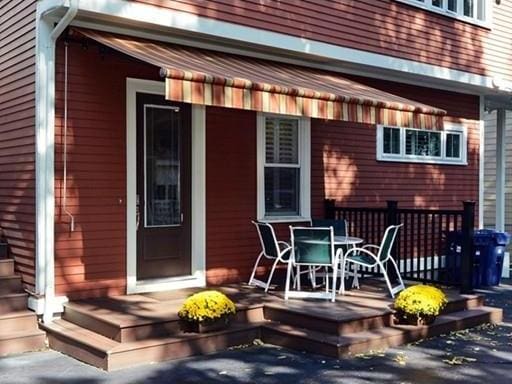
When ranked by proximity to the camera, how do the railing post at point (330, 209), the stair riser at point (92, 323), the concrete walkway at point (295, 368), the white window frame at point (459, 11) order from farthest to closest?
the white window frame at point (459, 11) → the railing post at point (330, 209) → the stair riser at point (92, 323) → the concrete walkway at point (295, 368)

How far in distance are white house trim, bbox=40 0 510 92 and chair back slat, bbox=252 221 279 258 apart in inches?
87.3

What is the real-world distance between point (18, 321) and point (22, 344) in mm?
288

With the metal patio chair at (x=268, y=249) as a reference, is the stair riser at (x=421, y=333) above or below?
below

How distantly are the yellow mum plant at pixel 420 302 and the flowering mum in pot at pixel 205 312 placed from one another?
184 centimetres

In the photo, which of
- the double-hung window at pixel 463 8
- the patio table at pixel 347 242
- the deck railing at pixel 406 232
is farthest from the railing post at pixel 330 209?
the double-hung window at pixel 463 8

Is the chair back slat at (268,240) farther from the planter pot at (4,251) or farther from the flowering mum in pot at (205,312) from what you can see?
the planter pot at (4,251)

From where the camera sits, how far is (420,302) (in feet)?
→ 20.9

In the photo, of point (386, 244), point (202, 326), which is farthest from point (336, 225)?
point (202, 326)

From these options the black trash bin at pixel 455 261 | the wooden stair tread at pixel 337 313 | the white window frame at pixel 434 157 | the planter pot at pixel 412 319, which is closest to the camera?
the wooden stair tread at pixel 337 313

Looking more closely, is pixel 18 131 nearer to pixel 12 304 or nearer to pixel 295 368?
pixel 12 304

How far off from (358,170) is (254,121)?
2.17 m

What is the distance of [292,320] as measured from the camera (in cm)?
641

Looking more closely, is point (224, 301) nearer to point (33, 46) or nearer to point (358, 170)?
point (33, 46)

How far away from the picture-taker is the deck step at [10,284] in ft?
21.7
